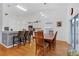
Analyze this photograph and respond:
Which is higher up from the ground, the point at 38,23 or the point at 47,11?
the point at 47,11

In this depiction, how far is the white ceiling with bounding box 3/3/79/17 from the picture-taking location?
2125mm

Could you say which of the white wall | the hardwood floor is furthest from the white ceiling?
the hardwood floor

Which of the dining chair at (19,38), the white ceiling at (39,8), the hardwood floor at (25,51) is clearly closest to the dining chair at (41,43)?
the hardwood floor at (25,51)

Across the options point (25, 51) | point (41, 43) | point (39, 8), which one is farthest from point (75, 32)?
point (25, 51)

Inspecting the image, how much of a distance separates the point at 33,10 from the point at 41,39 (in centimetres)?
52

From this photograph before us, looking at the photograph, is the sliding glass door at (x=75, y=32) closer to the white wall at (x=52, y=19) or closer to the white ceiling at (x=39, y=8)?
the white wall at (x=52, y=19)

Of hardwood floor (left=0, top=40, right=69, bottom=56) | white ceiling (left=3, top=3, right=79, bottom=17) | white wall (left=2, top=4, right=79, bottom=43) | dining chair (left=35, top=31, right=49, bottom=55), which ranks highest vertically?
white ceiling (left=3, top=3, right=79, bottom=17)

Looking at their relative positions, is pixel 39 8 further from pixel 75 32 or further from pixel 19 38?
pixel 75 32

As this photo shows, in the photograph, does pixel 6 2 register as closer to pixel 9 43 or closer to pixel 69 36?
pixel 9 43

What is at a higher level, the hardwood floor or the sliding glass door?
the sliding glass door

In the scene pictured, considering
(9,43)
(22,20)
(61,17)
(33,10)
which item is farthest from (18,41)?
(61,17)

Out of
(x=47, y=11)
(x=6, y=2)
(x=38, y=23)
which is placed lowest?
(x=38, y=23)

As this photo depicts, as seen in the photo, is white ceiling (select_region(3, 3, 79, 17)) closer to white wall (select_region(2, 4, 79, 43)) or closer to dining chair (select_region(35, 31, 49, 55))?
white wall (select_region(2, 4, 79, 43))

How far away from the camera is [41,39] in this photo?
2156mm
